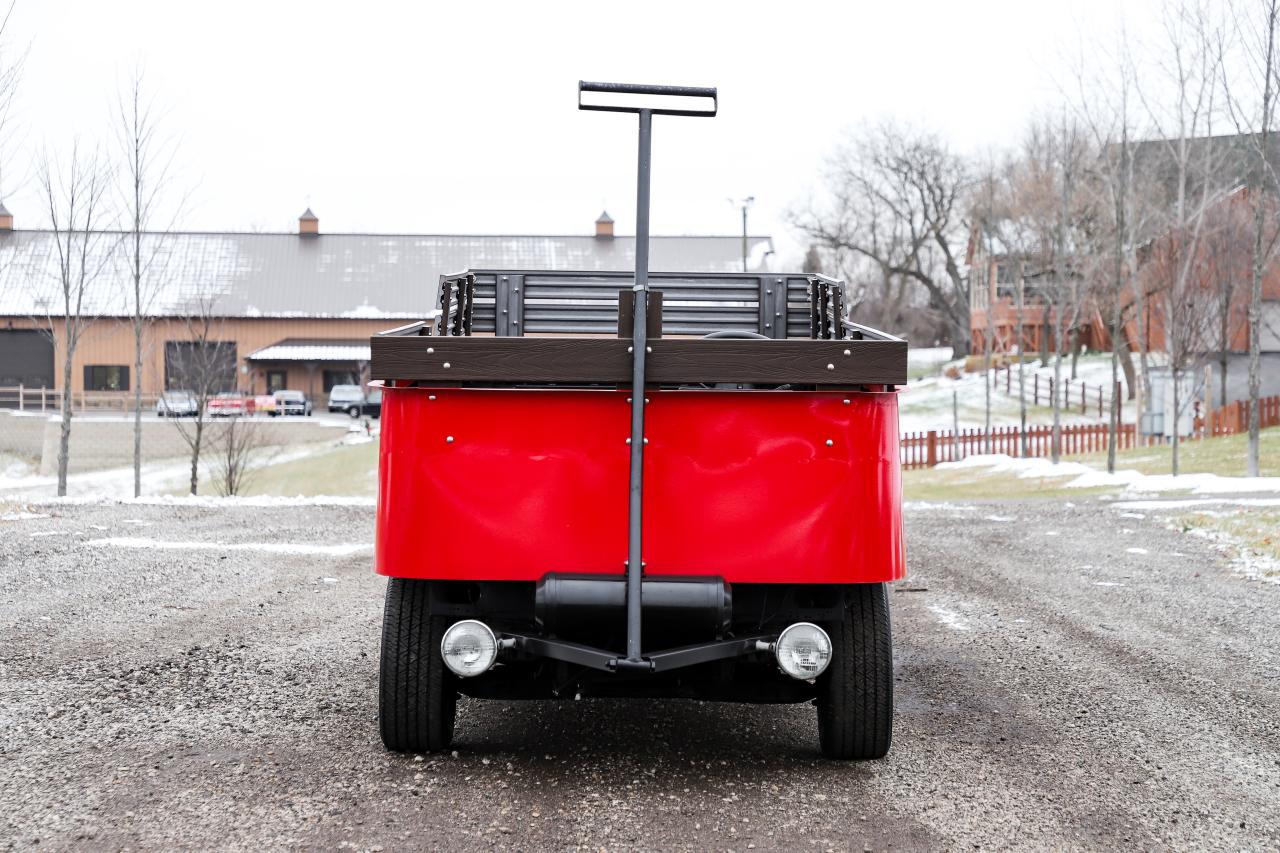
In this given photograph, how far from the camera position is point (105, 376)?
200 ft

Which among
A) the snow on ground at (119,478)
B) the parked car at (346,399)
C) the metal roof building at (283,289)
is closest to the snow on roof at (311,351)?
the metal roof building at (283,289)

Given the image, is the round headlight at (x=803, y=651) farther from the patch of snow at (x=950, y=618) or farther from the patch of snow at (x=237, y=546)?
the patch of snow at (x=237, y=546)

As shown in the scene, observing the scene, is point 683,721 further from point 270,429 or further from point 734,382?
point 270,429

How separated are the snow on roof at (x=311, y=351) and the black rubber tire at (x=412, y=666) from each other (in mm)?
55267

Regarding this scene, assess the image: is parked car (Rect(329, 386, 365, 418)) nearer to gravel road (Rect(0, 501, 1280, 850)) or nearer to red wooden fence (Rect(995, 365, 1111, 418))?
red wooden fence (Rect(995, 365, 1111, 418))

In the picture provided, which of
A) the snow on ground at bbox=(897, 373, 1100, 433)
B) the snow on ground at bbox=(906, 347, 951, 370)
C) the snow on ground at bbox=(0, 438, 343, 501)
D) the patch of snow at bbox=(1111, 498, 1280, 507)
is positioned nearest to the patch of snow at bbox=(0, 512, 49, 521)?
the patch of snow at bbox=(1111, 498, 1280, 507)

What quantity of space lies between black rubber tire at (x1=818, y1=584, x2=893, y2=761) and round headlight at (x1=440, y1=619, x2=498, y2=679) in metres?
1.21

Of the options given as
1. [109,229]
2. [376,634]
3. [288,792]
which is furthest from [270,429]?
[288,792]

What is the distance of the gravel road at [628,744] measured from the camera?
3.92 metres

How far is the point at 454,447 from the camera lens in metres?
4.20

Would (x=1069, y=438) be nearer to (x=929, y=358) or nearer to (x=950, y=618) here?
(x=950, y=618)

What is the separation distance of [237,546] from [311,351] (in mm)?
50765

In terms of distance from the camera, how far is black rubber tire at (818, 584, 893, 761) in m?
4.43

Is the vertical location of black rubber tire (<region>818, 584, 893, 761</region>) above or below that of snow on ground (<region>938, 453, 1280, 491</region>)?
above
